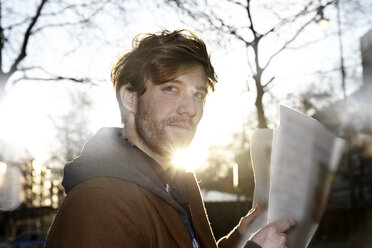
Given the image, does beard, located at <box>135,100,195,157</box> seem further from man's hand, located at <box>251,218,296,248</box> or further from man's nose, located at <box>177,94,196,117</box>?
man's hand, located at <box>251,218,296,248</box>

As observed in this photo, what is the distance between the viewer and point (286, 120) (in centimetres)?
142

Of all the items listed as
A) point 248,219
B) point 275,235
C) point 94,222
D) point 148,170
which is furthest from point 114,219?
point 248,219

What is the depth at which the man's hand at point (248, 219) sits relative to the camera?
2025mm

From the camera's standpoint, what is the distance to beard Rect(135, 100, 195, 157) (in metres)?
1.96

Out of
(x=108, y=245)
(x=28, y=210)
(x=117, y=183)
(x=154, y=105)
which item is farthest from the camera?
(x=28, y=210)

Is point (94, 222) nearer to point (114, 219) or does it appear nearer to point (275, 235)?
point (114, 219)

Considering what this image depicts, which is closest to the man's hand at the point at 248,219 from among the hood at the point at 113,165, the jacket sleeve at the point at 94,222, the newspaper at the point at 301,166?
the hood at the point at 113,165

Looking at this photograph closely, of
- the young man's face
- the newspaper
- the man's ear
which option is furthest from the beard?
the newspaper

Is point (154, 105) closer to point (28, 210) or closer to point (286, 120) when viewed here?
point (286, 120)

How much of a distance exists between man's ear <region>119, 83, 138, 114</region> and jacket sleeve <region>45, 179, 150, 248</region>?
28.4 inches

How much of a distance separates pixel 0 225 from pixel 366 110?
1487 inches

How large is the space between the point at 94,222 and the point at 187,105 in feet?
2.65

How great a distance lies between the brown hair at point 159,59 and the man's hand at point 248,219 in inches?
30.9

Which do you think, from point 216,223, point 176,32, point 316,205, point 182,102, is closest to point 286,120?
point 316,205
